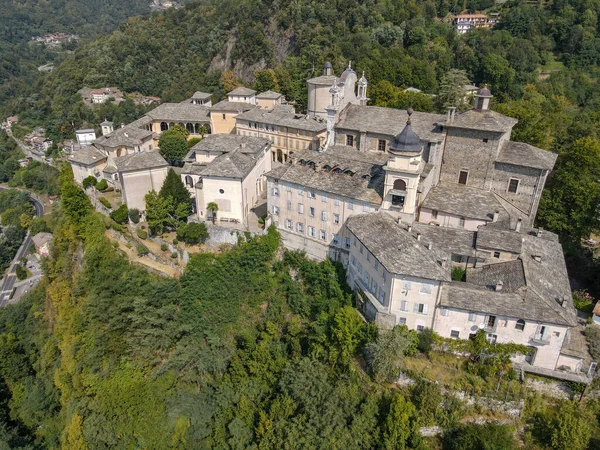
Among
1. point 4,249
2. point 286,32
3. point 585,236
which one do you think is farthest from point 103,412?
point 286,32

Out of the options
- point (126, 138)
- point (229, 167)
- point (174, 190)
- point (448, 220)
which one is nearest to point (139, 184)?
point (174, 190)

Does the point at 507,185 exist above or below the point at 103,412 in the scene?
above

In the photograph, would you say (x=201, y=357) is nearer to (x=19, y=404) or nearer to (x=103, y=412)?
(x=103, y=412)

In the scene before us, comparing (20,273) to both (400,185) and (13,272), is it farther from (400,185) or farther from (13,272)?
(400,185)

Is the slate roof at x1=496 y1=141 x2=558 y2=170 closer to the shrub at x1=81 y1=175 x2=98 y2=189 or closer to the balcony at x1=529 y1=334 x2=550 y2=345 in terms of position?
the balcony at x1=529 y1=334 x2=550 y2=345

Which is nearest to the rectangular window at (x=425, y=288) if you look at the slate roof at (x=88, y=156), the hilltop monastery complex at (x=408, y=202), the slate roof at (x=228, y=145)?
the hilltop monastery complex at (x=408, y=202)

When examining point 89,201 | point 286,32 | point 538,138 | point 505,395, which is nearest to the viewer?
point 505,395

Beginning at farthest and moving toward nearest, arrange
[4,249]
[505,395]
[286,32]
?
[286,32] < [4,249] < [505,395]

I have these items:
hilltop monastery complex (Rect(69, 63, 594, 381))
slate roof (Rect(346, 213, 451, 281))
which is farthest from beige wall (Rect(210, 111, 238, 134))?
slate roof (Rect(346, 213, 451, 281))
